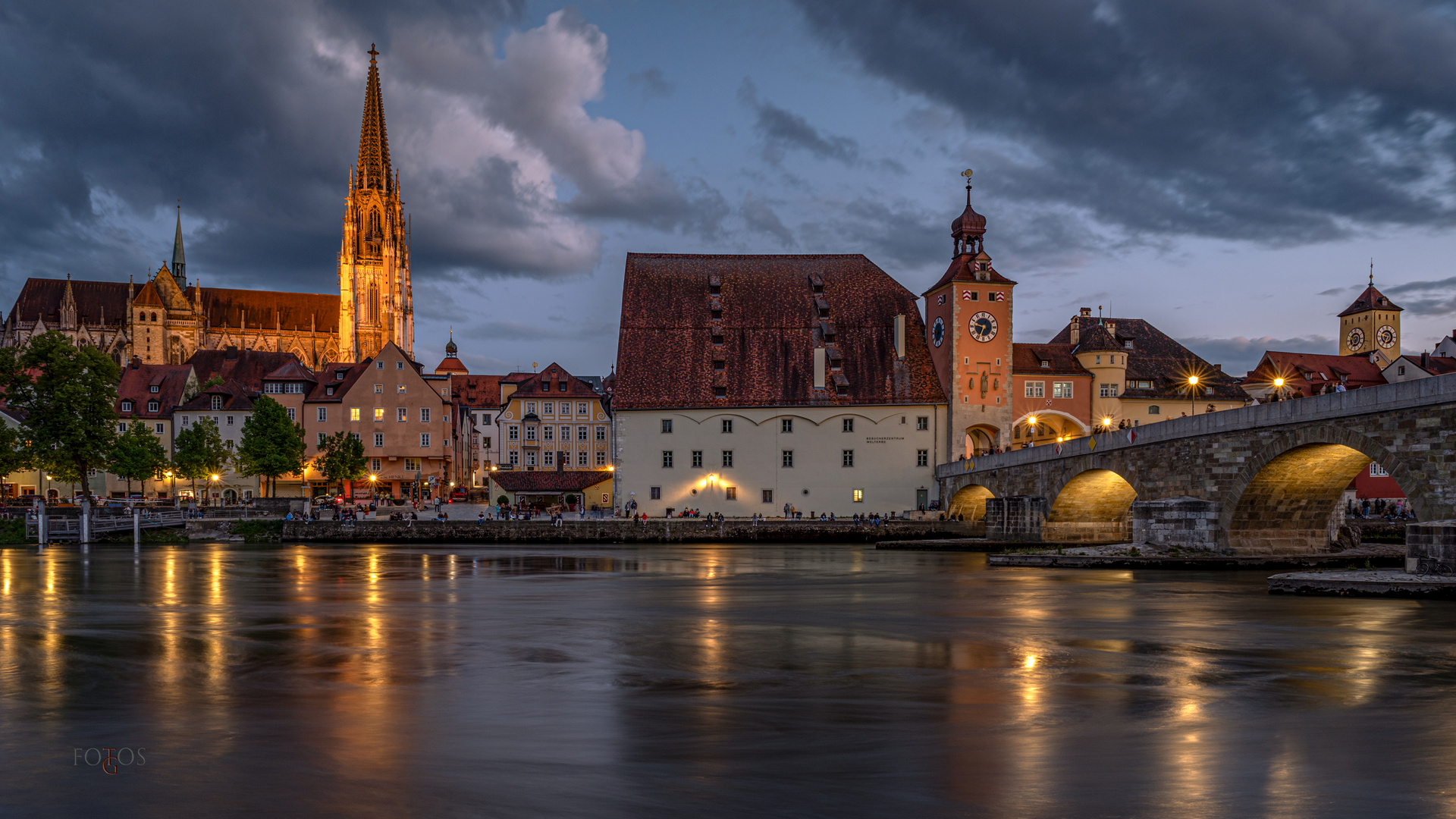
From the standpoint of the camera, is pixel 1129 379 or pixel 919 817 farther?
pixel 1129 379

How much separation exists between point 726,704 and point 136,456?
6437cm

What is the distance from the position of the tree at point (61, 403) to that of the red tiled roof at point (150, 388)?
23185 millimetres

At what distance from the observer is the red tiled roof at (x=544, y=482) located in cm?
6700

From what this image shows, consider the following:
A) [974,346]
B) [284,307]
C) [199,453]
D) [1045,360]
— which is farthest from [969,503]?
[284,307]

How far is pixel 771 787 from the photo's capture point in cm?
941

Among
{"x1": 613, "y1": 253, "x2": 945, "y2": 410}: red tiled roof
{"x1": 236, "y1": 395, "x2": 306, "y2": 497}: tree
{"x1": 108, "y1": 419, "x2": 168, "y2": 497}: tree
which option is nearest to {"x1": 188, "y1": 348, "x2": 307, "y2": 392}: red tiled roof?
{"x1": 236, "y1": 395, "x2": 306, "y2": 497}: tree

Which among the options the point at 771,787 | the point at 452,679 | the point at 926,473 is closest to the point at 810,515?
the point at 926,473

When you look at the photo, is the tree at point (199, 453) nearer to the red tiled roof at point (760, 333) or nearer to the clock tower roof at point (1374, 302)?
the red tiled roof at point (760, 333)

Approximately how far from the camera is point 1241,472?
31594 mm

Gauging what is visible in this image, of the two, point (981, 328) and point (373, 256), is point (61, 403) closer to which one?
point (981, 328)

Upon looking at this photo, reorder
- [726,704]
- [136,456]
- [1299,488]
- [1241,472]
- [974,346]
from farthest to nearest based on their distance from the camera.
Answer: [136,456] < [974,346] < [1299,488] < [1241,472] < [726,704]

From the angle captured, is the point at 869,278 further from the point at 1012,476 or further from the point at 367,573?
the point at 367,573

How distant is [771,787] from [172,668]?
1128cm

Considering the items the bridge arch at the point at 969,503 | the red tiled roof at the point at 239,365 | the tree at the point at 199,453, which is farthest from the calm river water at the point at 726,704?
the red tiled roof at the point at 239,365
